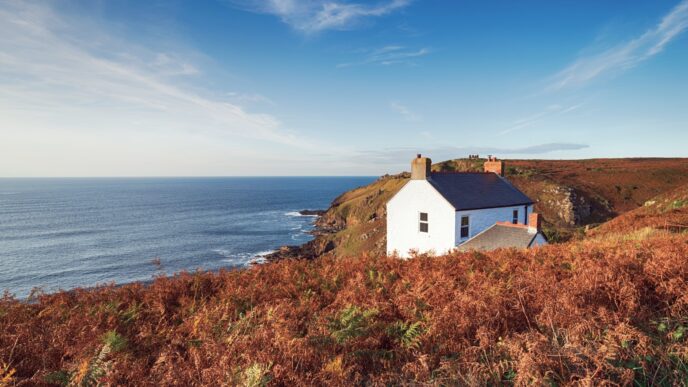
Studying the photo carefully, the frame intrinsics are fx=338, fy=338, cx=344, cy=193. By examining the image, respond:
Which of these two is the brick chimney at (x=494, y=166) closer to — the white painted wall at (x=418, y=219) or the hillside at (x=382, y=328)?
the white painted wall at (x=418, y=219)

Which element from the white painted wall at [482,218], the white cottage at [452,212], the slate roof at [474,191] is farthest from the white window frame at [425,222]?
the white painted wall at [482,218]

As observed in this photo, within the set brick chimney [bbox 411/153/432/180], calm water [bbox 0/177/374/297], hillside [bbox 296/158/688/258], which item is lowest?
calm water [bbox 0/177/374/297]

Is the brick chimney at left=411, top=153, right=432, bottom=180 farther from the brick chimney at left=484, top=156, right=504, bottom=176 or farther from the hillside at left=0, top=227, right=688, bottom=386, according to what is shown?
the hillside at left=0, top=227, right=688, bottom=386

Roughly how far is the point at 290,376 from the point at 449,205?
2017 centimetres

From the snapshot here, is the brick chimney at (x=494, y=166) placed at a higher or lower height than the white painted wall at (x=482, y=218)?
higher

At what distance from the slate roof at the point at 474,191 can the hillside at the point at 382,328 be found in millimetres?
15474

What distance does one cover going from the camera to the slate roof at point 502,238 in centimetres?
1826

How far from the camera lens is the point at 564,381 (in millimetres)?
3166

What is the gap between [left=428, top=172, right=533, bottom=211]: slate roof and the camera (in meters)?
23.1

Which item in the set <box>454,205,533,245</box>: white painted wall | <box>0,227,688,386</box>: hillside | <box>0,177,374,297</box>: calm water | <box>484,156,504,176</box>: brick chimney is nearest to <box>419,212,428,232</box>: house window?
<box>454,205,533,245</box>: white painted wall

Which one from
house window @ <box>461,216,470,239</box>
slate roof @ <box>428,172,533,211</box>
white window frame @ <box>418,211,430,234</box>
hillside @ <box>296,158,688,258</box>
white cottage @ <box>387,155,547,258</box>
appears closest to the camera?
white cottage @ <box>387,155,547,258</box>

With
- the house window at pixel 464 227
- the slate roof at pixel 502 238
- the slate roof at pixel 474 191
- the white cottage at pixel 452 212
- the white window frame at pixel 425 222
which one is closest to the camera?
the slate roof at pixel 502 238

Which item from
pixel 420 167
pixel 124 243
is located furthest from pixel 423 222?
pixel 124 243

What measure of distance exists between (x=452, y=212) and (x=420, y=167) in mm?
4053
